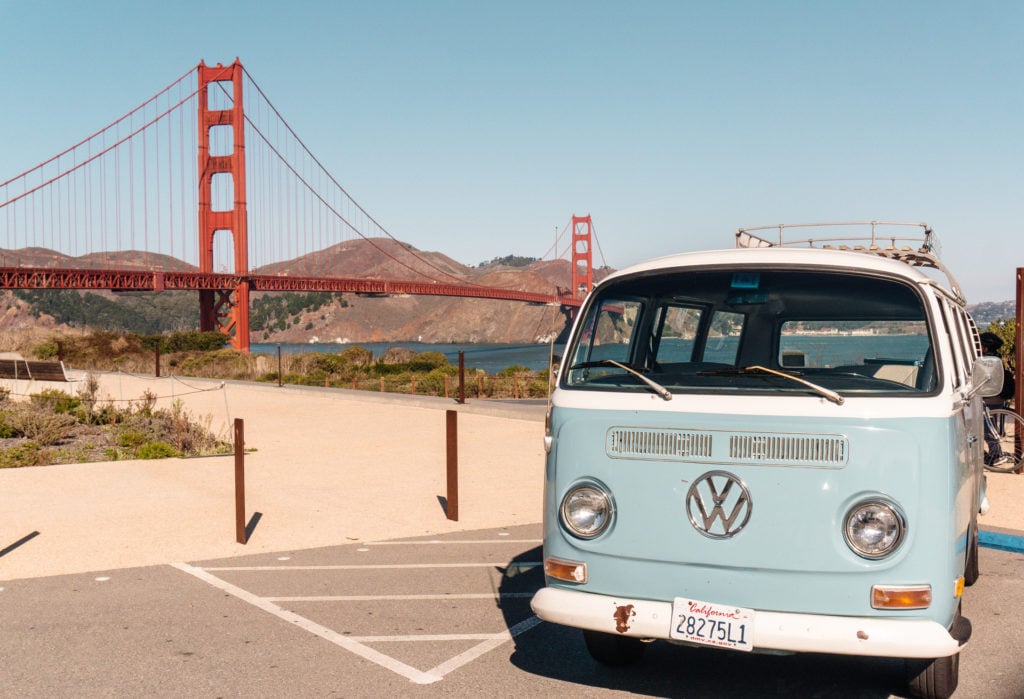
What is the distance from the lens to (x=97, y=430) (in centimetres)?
1709

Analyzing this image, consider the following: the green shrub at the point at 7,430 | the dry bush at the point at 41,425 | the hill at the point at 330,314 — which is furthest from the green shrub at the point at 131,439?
the hill at the point at 330,314

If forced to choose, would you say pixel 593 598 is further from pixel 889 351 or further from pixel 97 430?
pixel 97 430

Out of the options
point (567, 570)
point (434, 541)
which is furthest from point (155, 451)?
point (567, 570)

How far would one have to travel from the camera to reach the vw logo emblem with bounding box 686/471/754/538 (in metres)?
4.19

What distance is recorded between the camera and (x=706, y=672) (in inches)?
201

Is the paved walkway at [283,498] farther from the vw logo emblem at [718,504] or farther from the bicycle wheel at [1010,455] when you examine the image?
the vw logo emblem at [718,504]

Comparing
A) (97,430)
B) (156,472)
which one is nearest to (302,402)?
(97,430)

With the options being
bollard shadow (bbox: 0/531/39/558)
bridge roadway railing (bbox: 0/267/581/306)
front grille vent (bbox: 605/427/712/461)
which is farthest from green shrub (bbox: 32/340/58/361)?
front grille vent (bbox: 605/427/712/461)

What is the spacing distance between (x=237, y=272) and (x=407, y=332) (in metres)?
114

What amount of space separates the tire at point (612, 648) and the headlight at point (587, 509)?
2.67 ft

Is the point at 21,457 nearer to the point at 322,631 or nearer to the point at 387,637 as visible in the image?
the point at 322,631

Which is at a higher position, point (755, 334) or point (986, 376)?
point (755, 334)

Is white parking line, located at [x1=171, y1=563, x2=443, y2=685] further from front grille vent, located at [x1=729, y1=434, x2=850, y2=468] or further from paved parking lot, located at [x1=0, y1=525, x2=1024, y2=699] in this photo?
front grille vent, located at [x1=729, y1=434, x2=850, y2=468]

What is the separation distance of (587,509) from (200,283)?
181 ft
